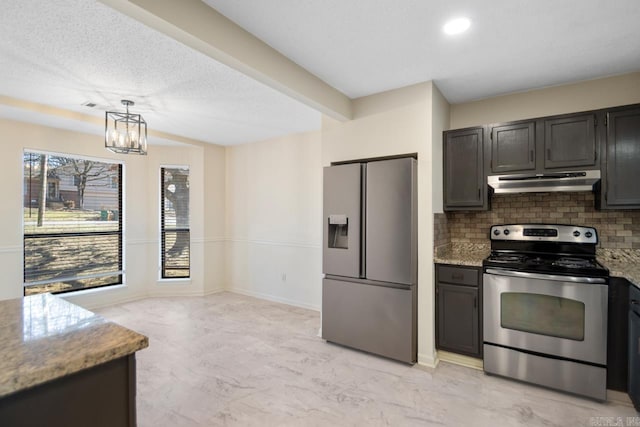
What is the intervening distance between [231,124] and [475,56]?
2958 millimetres

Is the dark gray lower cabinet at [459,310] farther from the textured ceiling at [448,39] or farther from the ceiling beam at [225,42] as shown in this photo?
the ceiling beam at [225,42]

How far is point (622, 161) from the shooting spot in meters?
2.54

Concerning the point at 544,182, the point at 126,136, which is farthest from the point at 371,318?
the point at 126,136

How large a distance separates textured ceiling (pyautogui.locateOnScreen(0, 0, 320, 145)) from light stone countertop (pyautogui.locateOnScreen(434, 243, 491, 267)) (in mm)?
2119

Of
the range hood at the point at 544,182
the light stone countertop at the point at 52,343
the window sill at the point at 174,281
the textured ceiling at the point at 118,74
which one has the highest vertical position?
the textured ceiling at the point at 118,74

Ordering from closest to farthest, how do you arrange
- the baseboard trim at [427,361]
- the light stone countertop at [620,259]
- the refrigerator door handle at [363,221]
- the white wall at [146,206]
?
the light stone countertop at [620,259]
the baseboard trim at [427,361]
the refrigerator door handle at [363,221]
the white wall at [146,206]

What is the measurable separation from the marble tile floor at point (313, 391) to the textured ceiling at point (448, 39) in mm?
2594

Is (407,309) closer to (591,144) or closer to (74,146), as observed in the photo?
(591,144)

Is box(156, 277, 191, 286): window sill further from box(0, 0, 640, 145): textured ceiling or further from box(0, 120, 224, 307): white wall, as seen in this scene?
box(0, 0, 640, 145): textured ceiling

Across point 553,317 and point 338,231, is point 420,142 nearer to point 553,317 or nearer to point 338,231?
point 338,231

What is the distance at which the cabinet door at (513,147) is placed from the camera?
2.85 meters

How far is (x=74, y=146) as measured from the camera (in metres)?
4.39

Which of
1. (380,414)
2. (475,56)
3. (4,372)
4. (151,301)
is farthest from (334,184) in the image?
(151,301)

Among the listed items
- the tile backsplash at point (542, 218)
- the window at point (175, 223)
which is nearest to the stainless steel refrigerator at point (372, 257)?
the tile backsplash at point (542, 218)
